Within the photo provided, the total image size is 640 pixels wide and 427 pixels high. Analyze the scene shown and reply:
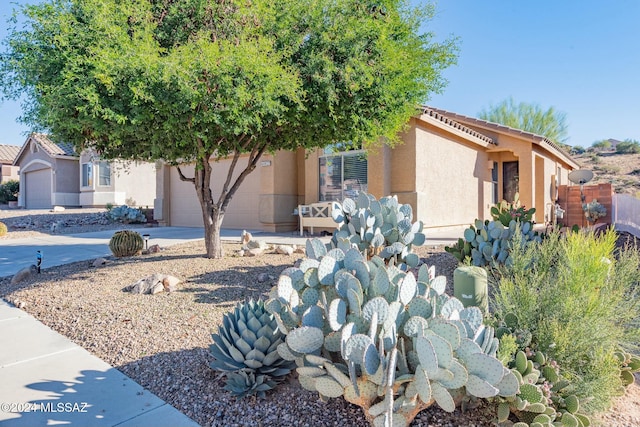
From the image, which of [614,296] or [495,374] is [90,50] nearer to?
[495,374]

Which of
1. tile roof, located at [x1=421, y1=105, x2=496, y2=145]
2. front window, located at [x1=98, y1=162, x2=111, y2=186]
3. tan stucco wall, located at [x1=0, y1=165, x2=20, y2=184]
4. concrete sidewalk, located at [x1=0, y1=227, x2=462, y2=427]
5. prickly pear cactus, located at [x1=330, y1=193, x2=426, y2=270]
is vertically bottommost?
concrete sidewalk, located at [x1=0, y1=227, x2=462, y2=427]

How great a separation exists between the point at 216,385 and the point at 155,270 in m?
4.87

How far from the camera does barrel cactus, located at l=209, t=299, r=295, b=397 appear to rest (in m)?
2.92

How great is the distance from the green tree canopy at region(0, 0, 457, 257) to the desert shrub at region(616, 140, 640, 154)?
154 ft

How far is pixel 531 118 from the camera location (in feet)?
96.0

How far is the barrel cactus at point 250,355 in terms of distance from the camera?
115 inches

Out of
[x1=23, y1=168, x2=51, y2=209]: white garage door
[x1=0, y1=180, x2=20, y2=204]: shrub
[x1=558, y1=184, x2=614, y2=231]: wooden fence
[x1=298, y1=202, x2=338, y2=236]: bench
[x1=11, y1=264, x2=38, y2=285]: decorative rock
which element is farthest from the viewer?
[x1=0, y1=180, x2=20, y2=204]: shrub

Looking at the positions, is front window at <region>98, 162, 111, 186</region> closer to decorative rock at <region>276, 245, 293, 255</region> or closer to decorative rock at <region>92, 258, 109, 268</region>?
decorative rock at <region>92, 258, 109, 268</region>

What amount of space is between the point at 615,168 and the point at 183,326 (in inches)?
1723

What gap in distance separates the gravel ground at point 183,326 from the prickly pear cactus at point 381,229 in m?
1.20

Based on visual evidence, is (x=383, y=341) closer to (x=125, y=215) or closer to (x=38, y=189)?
(x=125, y=215)

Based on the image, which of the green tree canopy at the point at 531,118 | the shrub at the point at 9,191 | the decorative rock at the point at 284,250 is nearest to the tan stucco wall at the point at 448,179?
the decorative rock at the point at 284,250

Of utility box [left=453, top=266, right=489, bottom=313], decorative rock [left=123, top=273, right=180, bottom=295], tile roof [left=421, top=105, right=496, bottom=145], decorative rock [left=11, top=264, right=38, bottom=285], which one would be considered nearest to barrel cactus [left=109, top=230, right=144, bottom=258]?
decorative rock [left=11, top=264, right=38, bottom=285]

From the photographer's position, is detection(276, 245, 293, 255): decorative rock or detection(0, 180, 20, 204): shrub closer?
detection(276, 245, 293, 255): decorative rock
